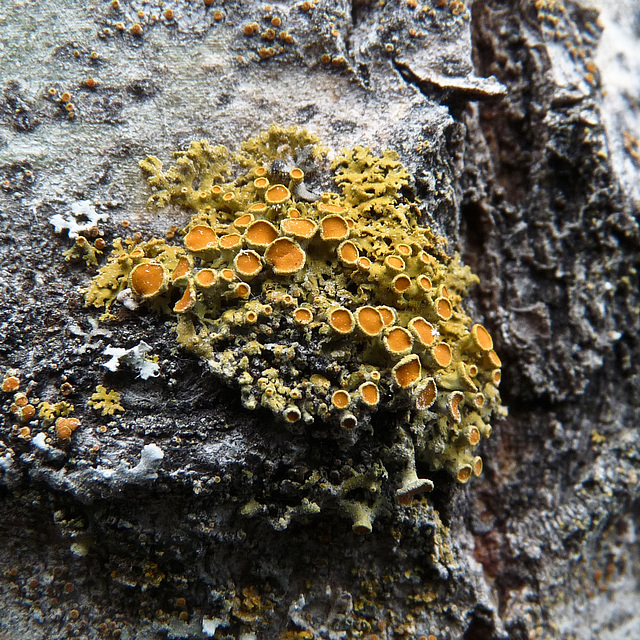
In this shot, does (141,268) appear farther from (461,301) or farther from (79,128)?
(461,301)

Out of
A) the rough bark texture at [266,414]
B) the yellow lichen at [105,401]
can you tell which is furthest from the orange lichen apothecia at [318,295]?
the yellow lichen at [105,401]

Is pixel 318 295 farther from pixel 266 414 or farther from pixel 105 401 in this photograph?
pixel 105 401

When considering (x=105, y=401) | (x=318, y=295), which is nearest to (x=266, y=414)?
(x=318, y=295)

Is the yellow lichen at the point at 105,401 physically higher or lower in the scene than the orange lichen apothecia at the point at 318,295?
lower

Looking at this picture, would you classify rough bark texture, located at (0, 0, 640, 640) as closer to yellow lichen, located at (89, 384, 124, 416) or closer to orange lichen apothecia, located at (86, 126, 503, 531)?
yellow lichen, located at (89, 384, 124, 416)

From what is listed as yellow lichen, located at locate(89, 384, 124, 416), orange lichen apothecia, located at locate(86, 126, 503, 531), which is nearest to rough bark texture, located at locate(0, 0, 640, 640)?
yellow lichen, located at locate(89, 384, 124, 416)

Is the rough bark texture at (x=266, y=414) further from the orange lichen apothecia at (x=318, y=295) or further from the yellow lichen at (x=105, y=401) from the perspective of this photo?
the orange lichen apothecia at (x=318, y=295)

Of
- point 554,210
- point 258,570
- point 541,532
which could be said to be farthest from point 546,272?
point 258,570
